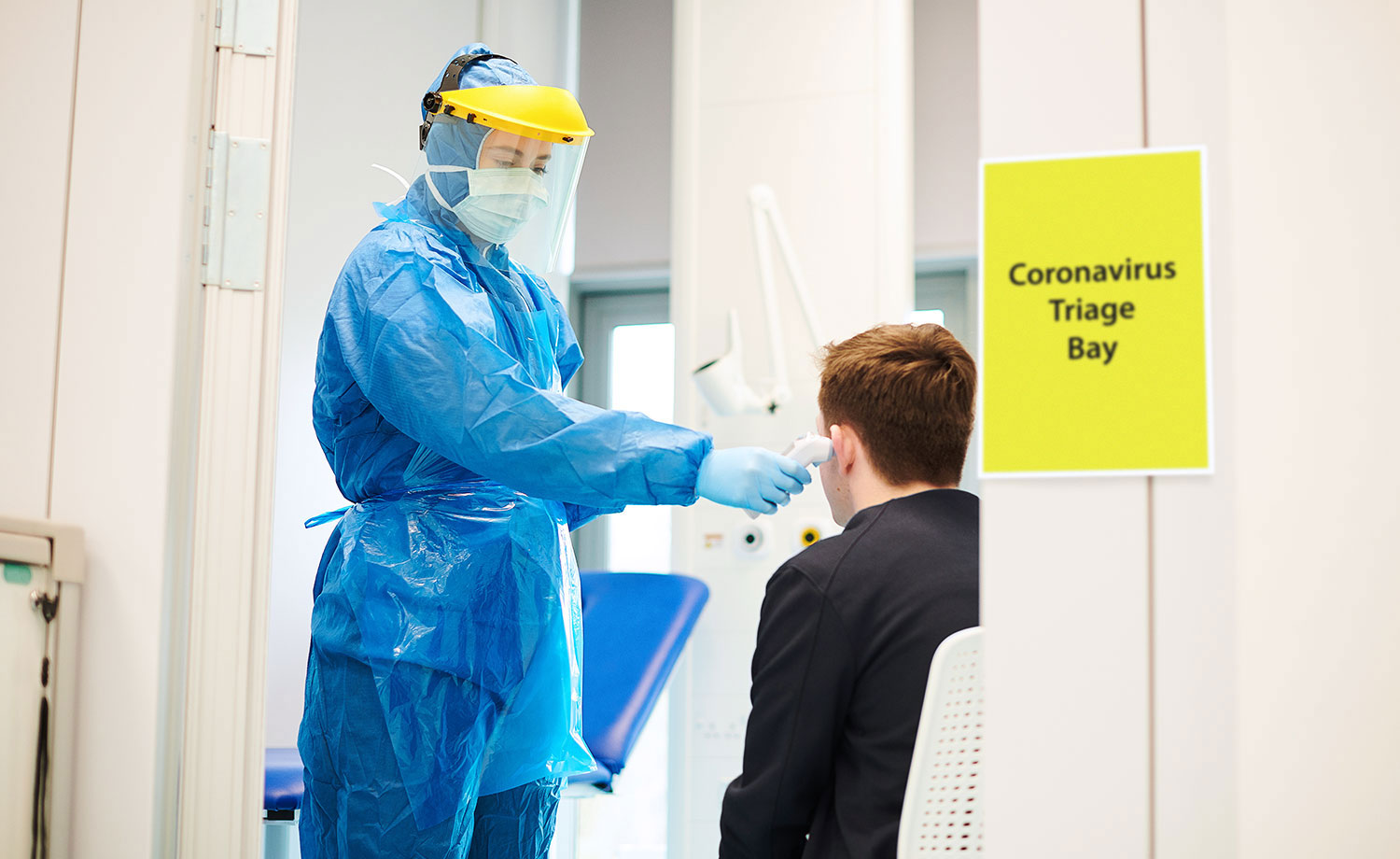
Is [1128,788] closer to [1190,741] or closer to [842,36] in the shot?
[1190,741]

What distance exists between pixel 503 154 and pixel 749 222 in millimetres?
1466

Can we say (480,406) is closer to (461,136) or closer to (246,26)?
(461,136)

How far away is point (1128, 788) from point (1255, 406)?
0.80 feet

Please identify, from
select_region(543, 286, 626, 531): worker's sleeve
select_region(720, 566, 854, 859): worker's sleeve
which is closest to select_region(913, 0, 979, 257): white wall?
select_region(543, 286, 626, 531): worker's sleeve

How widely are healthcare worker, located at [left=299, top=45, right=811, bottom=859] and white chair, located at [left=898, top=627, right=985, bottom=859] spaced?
37 cm

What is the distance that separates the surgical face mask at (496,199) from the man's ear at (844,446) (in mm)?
571

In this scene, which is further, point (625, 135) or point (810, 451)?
point (625, 135)

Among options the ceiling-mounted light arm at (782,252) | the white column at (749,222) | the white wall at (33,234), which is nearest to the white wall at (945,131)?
the white column at (749,222)

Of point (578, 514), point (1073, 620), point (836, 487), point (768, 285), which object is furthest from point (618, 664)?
point (1073, 620)

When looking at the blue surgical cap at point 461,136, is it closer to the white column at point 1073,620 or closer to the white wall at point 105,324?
the white wall at point 105,324

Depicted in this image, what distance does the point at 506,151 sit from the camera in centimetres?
160

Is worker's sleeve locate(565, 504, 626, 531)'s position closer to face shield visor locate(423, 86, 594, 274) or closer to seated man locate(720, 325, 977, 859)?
face shield visor locate(423, 86, 594, 274)

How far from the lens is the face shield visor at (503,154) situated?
154 centimetres

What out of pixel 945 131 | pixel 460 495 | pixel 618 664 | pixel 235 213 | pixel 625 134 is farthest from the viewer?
pixel 625 134
